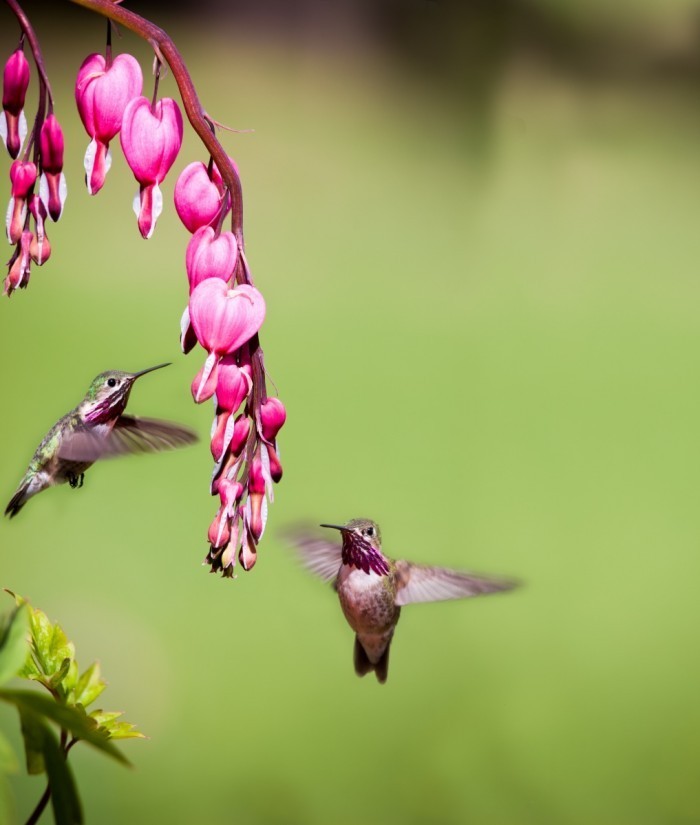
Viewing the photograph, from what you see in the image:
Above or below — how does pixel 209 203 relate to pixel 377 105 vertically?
above

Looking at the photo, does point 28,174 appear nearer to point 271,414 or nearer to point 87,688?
point 271,414

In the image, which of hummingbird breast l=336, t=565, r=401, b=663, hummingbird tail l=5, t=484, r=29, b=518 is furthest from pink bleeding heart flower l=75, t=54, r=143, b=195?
hummingbird breast l=336, t=565, r=401, b=663

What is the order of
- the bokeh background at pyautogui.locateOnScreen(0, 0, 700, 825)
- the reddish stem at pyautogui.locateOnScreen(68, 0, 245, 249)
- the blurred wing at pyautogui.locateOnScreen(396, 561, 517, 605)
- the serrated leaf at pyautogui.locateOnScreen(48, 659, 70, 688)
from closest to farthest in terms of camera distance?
1. the reddish stem at pyautogui.locateOnScreen(68, 0, 245, 249)
2. the serrated leaf at pyautogui.locateOnScreen(48, 659, 70, 688)
3. the blurred wing at pyautogui.locateOnScreen(396, 561, 517, 605)
4. the bokeh background at pyautogui.locateOnScreen(0, 0, 700, 825)

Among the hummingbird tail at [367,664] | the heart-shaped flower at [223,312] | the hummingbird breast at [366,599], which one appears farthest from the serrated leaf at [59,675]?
the hummingbird tail at [367,664]

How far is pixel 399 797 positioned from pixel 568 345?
1.31 m

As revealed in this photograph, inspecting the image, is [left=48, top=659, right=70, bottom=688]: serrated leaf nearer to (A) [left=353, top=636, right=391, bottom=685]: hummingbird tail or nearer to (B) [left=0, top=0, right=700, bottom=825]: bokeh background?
(A) [left=353, top=636, right=391, bottom=685]: hummingbird tail

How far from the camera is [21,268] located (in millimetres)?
619

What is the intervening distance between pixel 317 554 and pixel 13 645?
2.97 feet

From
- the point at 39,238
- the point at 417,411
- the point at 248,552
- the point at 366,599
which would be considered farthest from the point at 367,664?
the point at 417,411

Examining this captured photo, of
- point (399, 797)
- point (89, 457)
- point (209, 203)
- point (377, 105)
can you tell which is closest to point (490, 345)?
point (377, 105)

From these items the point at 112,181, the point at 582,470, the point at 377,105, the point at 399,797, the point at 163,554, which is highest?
the point at 377,105

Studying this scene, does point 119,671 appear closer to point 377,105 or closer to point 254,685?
point 254,685

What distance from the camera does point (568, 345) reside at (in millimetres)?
2748

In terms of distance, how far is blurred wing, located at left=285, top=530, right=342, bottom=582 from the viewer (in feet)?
3.96
